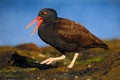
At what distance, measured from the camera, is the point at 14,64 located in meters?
31.0

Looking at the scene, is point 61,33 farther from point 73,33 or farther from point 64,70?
point 64,70

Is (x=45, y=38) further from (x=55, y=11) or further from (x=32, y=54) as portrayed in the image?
(x=32, y=54)

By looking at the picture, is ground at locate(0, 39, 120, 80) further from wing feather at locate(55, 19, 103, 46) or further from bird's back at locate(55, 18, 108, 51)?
wing feather at locate(55, 19, 103, 46)

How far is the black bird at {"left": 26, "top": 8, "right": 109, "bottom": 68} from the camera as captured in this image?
1049 inches

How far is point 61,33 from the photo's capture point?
87.5 feet

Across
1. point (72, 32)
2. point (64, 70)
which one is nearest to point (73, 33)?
point (72, 32)

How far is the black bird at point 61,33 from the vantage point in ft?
87.5

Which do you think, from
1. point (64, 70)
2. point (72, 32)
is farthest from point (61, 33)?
point (64, 70)

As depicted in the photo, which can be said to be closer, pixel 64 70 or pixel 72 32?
pixel 64 70

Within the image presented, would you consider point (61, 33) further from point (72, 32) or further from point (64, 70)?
point (64, 70)

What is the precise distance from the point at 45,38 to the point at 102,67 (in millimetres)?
3035

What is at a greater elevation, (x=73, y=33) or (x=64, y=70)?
(x=73, y=33)

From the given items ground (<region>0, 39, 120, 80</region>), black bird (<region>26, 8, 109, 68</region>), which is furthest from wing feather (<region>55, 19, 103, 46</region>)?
ground (<region>0, 39, 120, 80</region>)

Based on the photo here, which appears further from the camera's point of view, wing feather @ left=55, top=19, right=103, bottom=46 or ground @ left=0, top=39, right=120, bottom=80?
wing feather @ left=55, top=19, right=103, bottom=46
